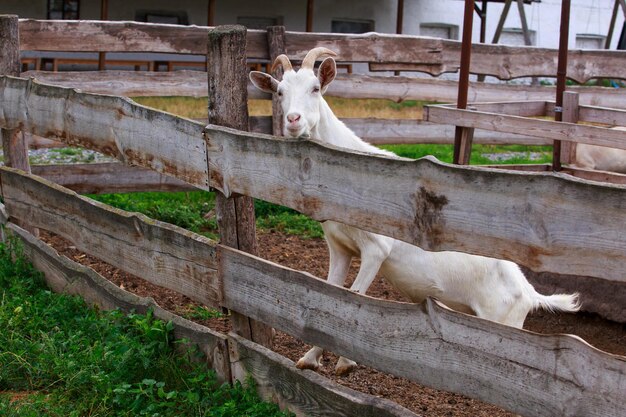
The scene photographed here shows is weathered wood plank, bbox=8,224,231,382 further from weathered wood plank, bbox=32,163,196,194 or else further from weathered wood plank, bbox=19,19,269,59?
weathered wood plank, bbox=19,19,269,59

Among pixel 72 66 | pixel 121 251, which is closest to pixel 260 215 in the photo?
pixel 121 251

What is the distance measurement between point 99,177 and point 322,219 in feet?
19.8

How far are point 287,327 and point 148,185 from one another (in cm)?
578

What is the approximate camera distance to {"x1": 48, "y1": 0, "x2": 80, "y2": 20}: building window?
22.0 metres

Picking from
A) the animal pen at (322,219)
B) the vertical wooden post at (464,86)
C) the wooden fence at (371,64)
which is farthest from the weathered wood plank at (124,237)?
the vertical wooden post at (464,86)

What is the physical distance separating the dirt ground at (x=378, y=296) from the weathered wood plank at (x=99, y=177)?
113 cm

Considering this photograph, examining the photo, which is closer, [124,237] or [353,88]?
[124,237]

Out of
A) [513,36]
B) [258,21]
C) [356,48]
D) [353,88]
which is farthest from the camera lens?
[513,36]

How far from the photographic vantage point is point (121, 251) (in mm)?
5344

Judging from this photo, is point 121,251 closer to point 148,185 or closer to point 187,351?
point 187,351

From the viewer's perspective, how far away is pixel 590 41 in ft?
Result: 98.2

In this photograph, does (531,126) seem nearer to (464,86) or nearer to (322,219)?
(464,86)

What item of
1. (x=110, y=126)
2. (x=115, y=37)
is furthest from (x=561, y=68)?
(x=110, y=126)

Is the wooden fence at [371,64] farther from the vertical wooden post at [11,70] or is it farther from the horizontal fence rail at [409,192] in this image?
the horizontal fence rail at [409,192]
